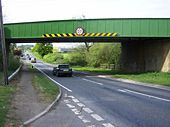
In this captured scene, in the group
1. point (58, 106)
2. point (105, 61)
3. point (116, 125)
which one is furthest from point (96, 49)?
point (116, 125)

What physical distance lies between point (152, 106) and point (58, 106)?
11.9 ft

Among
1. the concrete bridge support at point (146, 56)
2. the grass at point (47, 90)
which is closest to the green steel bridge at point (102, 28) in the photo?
the concrete bridge support at point (146, 56)

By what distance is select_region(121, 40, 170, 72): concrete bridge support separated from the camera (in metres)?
37.6

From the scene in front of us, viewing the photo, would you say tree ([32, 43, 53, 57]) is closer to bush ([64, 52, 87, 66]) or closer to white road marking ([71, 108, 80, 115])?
bush ([64, 52, 87, 66])

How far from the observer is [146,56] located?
4231 centimetres

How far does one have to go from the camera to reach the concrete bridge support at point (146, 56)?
3759 cm

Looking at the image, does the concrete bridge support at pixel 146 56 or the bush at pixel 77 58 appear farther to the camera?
the bush at pixel 77 58

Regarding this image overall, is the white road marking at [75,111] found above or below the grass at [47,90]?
above

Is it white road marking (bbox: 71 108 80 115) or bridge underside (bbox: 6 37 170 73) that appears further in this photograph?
bridge underside (bbox: 6 37 170 73)

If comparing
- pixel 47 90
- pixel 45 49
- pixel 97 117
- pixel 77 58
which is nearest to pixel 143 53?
pixel 47 90

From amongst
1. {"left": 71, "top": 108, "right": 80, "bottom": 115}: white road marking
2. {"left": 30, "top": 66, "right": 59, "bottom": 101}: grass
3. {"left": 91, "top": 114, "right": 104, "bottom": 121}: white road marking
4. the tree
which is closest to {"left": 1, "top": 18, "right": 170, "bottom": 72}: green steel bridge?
{"left": 30, "top": 66, "right": 59, "bottom": 101}: grass

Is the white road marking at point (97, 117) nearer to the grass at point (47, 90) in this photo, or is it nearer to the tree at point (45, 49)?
the grass at point (47, 90)

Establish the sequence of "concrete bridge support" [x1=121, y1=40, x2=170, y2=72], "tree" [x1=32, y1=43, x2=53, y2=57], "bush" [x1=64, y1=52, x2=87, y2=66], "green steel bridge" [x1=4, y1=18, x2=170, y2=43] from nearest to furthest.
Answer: "green steel bridge" [x1=4, y1=18, x2=170, y2=43], "concrete bridge support" [x1=121, y1=40, x2=170, y2=72], "bush" [x1=64, y1=52, x2=87, y2=66], "tree" [x1=32, y1=43, x2=53, y2=57]

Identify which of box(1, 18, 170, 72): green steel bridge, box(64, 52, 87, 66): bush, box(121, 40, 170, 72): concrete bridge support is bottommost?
box(64, 52, 87, 66): bush
